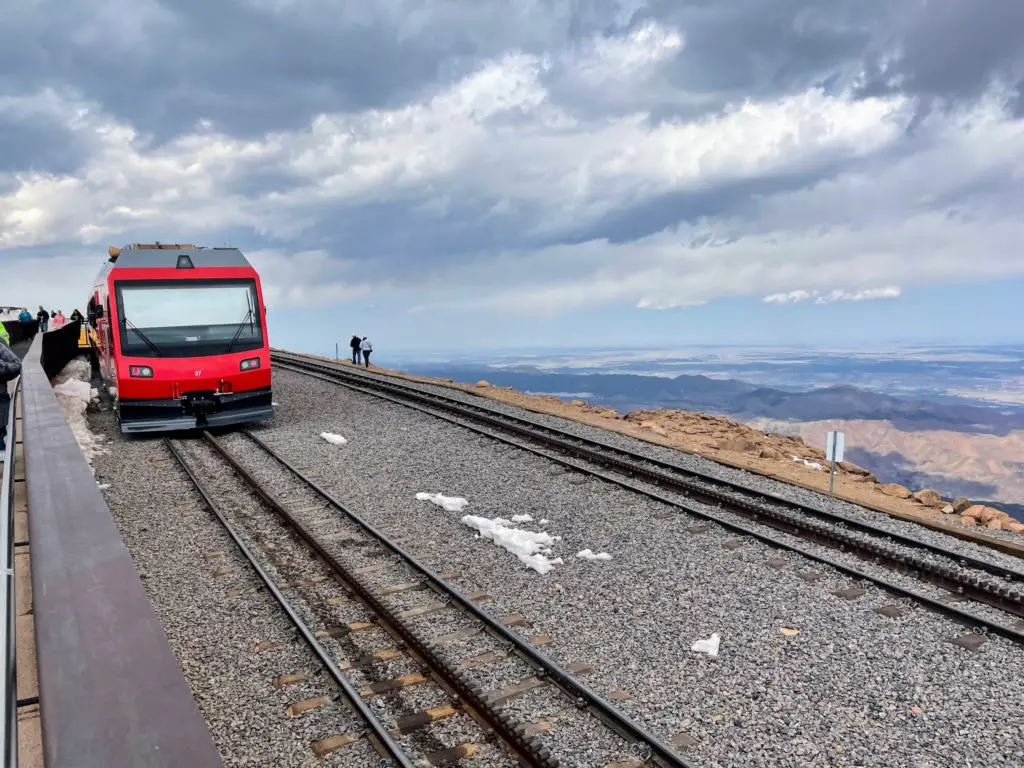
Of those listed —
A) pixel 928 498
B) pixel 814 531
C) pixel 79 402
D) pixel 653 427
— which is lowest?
pixel 928 498

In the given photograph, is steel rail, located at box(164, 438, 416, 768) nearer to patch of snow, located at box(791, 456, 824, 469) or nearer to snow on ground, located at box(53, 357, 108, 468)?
snow on ground, located at box(53, 357, 108, 468)

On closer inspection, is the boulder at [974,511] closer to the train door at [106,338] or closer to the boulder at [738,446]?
the boulder at [738,446]

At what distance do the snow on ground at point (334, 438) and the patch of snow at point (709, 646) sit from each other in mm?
9764

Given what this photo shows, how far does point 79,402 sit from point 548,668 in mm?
16741

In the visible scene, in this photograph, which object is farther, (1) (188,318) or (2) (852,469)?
(2) (852,469)

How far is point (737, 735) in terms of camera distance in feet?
17.0

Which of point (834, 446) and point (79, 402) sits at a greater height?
point (79, 402)

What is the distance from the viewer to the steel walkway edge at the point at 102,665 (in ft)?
5.67

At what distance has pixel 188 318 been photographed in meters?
14.5

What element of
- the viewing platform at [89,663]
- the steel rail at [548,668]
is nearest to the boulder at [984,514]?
the steel rail at [548,668]

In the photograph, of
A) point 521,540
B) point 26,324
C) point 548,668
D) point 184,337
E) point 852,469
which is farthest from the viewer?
point 26,324

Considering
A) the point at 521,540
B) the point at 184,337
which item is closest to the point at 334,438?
the point at 184,337

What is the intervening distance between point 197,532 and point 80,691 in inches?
317

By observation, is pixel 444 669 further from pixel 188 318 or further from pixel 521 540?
pixel 188 318
